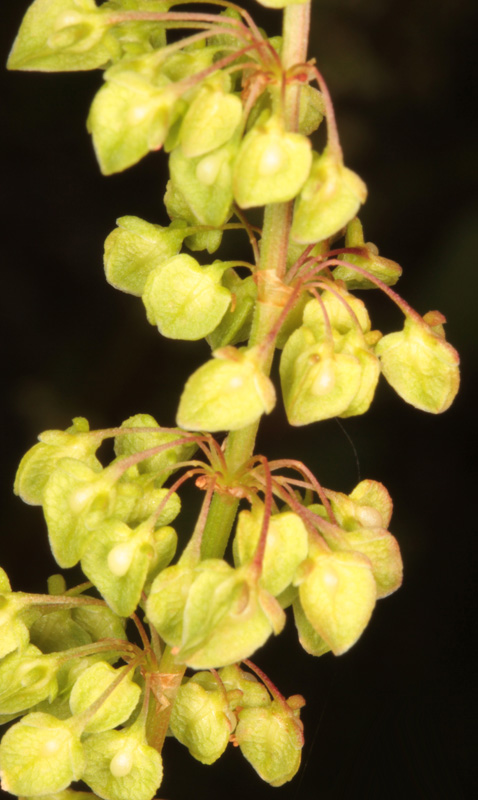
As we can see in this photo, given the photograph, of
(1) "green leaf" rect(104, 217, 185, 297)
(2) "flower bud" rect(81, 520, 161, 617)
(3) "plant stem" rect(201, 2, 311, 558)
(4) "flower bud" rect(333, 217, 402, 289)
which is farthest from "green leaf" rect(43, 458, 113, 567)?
(4) "flower bud" rect(333, 217, 402, 289)

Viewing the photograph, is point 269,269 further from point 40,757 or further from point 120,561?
point 40,757

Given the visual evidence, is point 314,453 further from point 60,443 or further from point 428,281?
point 60,443

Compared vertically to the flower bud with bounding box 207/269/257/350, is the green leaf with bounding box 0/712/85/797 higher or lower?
Answer: lower

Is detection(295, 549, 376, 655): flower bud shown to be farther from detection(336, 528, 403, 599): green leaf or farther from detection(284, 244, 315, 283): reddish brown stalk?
detection(284, 244, 315, 283): reddish brown stalk

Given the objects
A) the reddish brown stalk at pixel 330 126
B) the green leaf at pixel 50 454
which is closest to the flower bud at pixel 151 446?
the green leaf at pixel 50 454

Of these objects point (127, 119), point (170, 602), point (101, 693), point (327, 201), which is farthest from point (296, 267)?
point (101, 693)

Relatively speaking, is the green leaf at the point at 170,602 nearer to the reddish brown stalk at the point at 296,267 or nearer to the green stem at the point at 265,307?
the green stem at the point at 265,307
